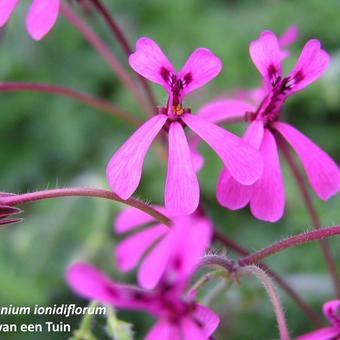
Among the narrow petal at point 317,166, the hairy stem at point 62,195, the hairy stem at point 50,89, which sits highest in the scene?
the hairy stem at point 50,89

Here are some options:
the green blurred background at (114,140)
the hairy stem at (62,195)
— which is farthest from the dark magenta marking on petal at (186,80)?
the green blurred background at (114,140)

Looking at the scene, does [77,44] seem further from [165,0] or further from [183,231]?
[183,231]

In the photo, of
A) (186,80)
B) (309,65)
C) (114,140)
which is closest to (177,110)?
(186,80)

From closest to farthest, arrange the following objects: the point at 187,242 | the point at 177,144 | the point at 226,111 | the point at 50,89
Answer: the point at 187,242, the point at 177,144, the point at 226,111, the point at 50,89

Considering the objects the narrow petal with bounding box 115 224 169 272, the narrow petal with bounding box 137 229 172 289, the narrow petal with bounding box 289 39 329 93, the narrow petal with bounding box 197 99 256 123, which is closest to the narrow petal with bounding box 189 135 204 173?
the narrow petal with bounding box 197 99 256 123

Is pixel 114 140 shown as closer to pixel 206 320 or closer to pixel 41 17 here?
pixel 41 17

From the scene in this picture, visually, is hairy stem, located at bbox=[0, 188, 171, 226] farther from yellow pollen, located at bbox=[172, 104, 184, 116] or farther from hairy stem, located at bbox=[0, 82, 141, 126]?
hairy stem, located at bbox=[0, 82, 141, 126]

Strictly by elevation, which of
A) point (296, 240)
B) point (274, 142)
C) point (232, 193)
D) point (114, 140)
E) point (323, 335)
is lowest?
point (323, 335)

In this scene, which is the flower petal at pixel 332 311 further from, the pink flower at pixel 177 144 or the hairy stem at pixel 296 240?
the pink flower at pixel 177 144
